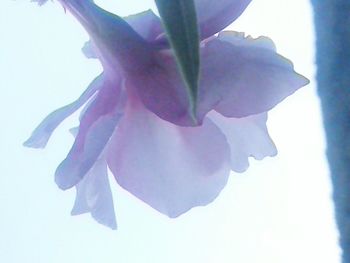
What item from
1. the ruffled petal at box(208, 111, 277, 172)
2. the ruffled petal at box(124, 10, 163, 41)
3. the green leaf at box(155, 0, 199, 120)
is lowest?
the ruffled petal at box(208, 111, 277, 172)

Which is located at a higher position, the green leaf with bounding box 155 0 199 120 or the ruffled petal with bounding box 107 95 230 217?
the green leaf with bounding box 155 0 199 120

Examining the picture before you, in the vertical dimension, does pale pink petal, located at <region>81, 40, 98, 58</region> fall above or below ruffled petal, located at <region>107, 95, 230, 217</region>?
above

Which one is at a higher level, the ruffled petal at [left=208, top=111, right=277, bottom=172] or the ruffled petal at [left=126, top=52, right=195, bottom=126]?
the ruffled petal at [left=126, top=52, right=195, bottom=126]

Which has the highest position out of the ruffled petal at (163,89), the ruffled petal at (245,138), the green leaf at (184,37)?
the green leaf at (184,37)

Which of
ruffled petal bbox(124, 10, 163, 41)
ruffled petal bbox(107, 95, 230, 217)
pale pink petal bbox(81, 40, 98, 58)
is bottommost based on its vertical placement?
ruffled petal bbox(107, 95, 230, 217)
